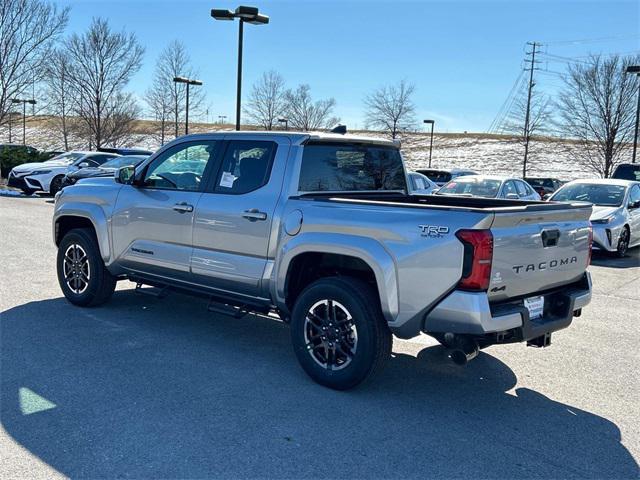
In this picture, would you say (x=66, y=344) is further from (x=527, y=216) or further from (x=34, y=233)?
(x=34, y=233)

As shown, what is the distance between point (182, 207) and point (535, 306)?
318 cm

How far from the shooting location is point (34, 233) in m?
12.4

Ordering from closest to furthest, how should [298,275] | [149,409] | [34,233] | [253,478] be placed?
[253,478] → [149,409] → [298,275] → [34,233]

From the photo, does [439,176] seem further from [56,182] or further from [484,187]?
[56,182]

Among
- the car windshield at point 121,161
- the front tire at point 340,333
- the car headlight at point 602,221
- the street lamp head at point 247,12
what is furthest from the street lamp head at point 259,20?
the front tire at point 340,333

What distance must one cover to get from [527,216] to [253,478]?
2.41 meters

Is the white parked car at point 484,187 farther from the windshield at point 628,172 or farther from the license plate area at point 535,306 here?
the license plate area at point 535,306

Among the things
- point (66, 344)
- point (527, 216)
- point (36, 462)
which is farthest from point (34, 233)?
point (527, 216)

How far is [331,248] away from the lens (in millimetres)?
4629

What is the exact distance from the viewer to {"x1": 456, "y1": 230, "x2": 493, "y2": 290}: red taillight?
3945 mm

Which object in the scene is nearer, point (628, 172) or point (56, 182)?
point (628, 172)

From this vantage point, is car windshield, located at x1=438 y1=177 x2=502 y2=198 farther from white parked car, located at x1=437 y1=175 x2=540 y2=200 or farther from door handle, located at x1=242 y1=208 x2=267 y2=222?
door handle, located at x1=242 y1=208 x2=267 y2=222

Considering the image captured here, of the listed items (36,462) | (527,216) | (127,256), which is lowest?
(36,462)

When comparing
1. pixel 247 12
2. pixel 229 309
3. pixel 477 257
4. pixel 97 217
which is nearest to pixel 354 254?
pixel 477 257
